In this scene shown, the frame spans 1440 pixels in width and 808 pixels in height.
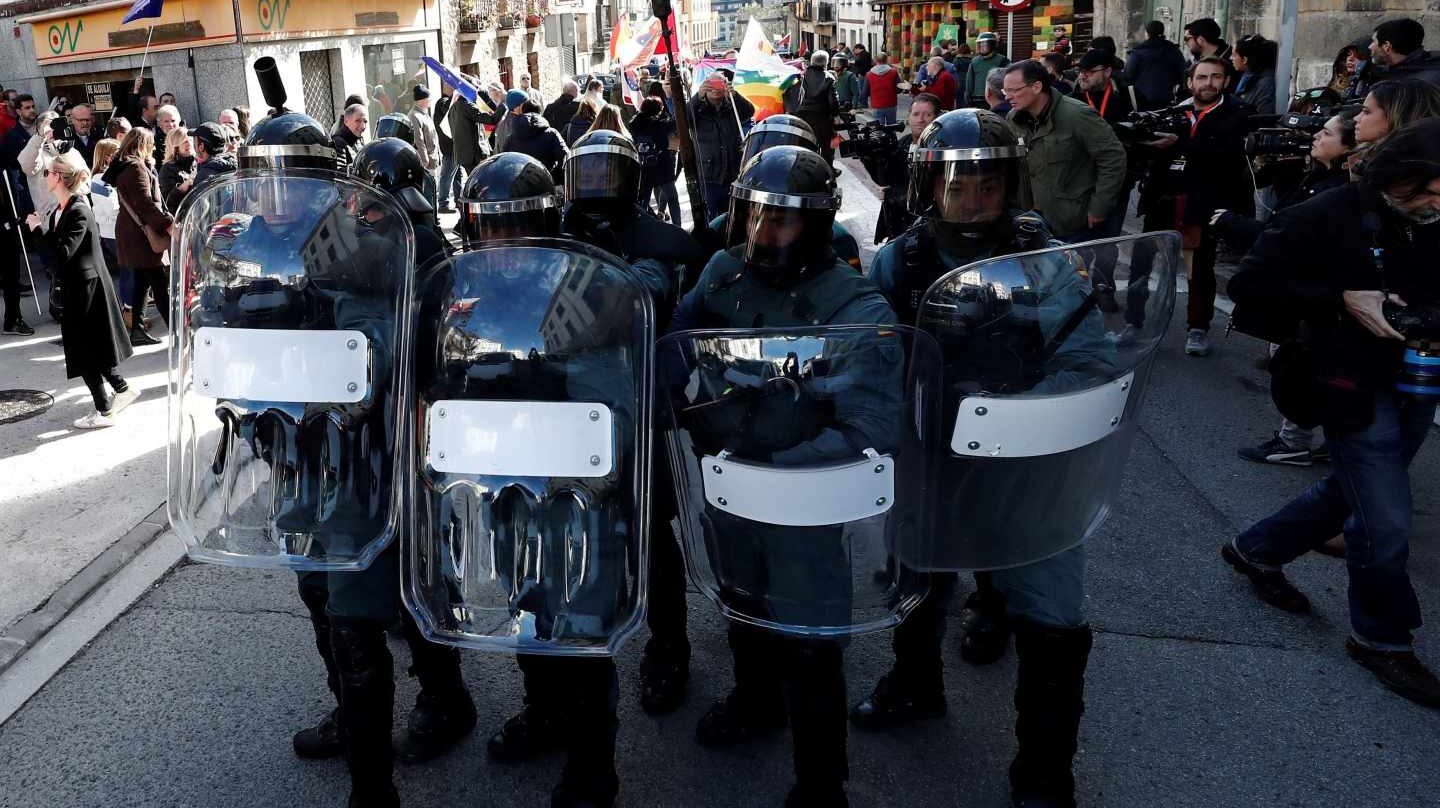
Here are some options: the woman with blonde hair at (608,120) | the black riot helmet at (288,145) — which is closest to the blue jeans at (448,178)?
the woman with blonde hair at (608,120)

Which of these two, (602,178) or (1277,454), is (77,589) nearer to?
(602,178)

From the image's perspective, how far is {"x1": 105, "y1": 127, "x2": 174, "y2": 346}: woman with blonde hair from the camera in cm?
733

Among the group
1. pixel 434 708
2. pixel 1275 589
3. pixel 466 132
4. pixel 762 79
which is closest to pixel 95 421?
pixel 434 708

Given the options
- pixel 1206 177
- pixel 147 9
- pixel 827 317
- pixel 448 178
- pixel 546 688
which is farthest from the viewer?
pixel 448 178

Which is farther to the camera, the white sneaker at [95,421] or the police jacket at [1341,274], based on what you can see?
the white sneaker at [95,421]

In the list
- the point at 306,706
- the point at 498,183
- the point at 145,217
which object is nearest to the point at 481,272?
the point at 498,183

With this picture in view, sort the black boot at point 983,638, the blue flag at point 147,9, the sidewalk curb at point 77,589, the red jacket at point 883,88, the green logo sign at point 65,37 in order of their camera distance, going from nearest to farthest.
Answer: the black boot at point 983,638
the sidewalk curb at point 77,589
the blue flag at point 147,9
the red jacket at point 883,88
the green logo sign at point 65,37

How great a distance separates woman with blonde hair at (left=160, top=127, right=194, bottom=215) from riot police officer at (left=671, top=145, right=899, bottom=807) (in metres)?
5.95

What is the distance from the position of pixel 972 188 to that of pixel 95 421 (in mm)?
5318

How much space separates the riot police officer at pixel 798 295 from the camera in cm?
262

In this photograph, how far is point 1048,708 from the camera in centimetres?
271

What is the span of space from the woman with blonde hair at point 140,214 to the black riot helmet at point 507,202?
200 inches

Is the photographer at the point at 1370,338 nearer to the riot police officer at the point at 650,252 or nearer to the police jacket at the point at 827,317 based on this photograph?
the police jacket at the point at 827,317

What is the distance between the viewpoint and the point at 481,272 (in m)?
2.35
